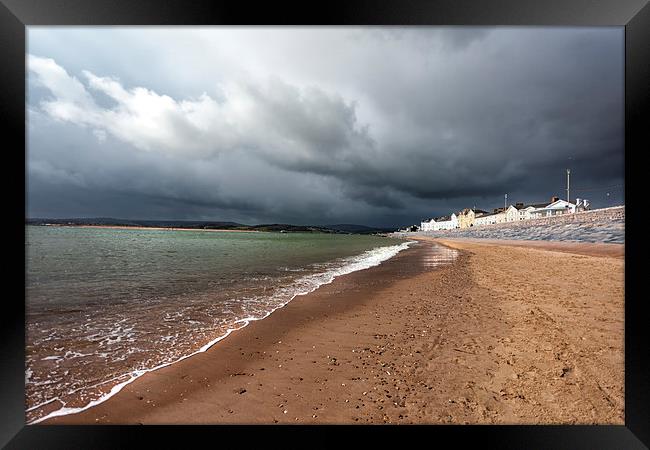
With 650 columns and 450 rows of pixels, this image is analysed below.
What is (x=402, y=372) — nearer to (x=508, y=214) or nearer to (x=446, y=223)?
(x=508, y=214)

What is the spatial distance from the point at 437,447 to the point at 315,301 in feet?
13.4

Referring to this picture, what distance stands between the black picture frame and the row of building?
137 feet

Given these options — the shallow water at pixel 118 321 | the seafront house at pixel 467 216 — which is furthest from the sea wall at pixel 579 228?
the seafront house at pixel 467 216

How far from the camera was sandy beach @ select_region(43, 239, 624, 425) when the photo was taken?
223 cm

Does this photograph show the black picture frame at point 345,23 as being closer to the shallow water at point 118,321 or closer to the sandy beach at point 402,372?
the sandy beach at point 402,372

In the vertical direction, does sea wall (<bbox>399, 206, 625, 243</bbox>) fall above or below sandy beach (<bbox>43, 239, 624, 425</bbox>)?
above

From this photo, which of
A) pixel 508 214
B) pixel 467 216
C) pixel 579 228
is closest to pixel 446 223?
pixel 467 216

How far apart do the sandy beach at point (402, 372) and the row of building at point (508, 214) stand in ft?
133

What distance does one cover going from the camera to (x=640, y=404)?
209cm

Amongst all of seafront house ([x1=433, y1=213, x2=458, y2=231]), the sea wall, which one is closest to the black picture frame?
the sea wall

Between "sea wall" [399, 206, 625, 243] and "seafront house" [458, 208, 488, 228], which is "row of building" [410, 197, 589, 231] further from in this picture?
"sea wall" [399, 206, 625, 243]

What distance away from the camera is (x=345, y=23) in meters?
2.17

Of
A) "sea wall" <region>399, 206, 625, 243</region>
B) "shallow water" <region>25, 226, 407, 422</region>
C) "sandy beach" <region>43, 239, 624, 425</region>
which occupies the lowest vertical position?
"shallow water" <region>25, 226, 407, 422</region>

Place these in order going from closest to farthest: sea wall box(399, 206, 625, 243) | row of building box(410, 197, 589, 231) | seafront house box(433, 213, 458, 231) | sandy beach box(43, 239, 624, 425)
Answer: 1. sandy beach box(43, 239, 624, 425)
2. sea wall box(399, 206, 625, 243)
3. row of building box(410, 197, 589, 231)
4. seafront house box(433, 213, 458, 231)
